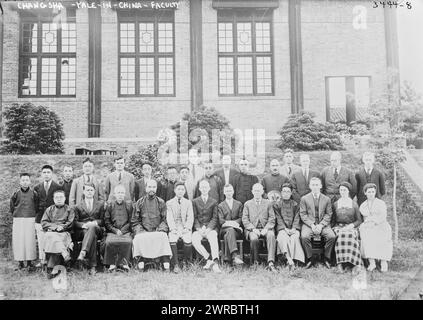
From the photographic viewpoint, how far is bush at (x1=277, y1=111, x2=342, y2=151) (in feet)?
34.9

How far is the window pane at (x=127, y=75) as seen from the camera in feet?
44.6

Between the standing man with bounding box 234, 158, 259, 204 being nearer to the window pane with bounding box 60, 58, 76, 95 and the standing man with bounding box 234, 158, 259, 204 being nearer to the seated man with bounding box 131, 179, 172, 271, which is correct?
the seated man with bounding box 131, 179, 172, 271

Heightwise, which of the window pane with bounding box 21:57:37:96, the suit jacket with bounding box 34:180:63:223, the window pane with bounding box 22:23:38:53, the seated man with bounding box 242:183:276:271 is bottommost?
the seated man with bounding box 242:183:276:271

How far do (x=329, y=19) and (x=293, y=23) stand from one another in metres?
1.13

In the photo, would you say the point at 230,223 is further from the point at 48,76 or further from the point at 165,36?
the point at 48,76

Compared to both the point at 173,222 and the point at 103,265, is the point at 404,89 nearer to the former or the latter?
the point at 173,222

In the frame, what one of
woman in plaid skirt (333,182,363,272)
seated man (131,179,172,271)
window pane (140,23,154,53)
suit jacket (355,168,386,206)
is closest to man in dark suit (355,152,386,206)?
suit jacket (355,168,386,206)

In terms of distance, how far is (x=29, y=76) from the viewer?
1333 centimetres

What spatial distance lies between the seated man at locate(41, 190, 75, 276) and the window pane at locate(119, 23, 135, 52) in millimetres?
8041

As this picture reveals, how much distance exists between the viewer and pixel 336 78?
1355 cm

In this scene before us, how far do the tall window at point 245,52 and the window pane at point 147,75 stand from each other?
2.21 metres

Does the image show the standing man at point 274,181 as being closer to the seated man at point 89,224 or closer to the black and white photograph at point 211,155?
the black and white photograph at point 211,155
